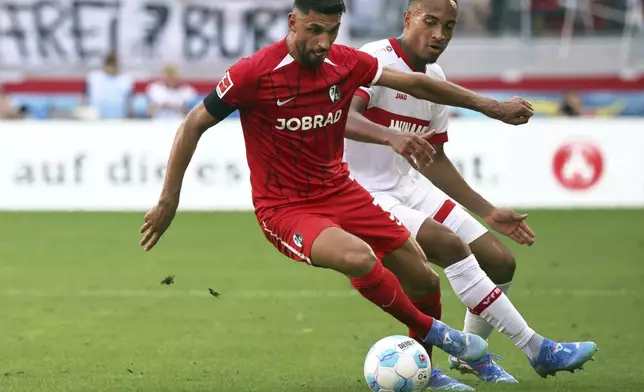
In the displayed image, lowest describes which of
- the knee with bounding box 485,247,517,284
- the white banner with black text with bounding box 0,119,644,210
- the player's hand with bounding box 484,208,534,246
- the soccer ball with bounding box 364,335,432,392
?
the white banner with black text with bounding box 0,119,644,210

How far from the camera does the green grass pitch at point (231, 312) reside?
277 inches

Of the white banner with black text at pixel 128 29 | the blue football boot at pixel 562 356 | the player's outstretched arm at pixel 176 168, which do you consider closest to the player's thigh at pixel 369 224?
the player's outstretched arm at pixel 176 168

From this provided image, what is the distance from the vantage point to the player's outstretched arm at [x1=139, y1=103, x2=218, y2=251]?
621 centimetres

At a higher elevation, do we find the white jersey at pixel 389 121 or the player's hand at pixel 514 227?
the white jersey at pixel 389 121

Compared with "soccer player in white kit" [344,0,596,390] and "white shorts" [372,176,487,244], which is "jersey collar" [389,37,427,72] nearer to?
"soccer player in white kit" [344,0,596,390]

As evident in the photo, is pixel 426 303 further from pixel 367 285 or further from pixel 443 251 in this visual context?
pixel 367 285

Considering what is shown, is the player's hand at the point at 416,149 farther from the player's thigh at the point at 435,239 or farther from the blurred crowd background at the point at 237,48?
the blurred crowd background at the point at 237,48

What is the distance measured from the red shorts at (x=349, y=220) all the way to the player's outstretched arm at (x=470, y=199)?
1.92 ft

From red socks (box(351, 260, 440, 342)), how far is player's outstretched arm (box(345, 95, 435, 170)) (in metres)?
0.58

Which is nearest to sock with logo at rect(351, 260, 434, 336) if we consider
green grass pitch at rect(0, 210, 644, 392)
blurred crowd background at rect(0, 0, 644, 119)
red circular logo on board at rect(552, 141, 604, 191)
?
green grass pitch at rect(0, 210, 644, 392)

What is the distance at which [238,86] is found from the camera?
20.3ft

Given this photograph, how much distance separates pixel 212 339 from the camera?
845 centimetres

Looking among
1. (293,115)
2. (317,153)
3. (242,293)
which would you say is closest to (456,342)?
(317,153)

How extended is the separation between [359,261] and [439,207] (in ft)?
4.29
